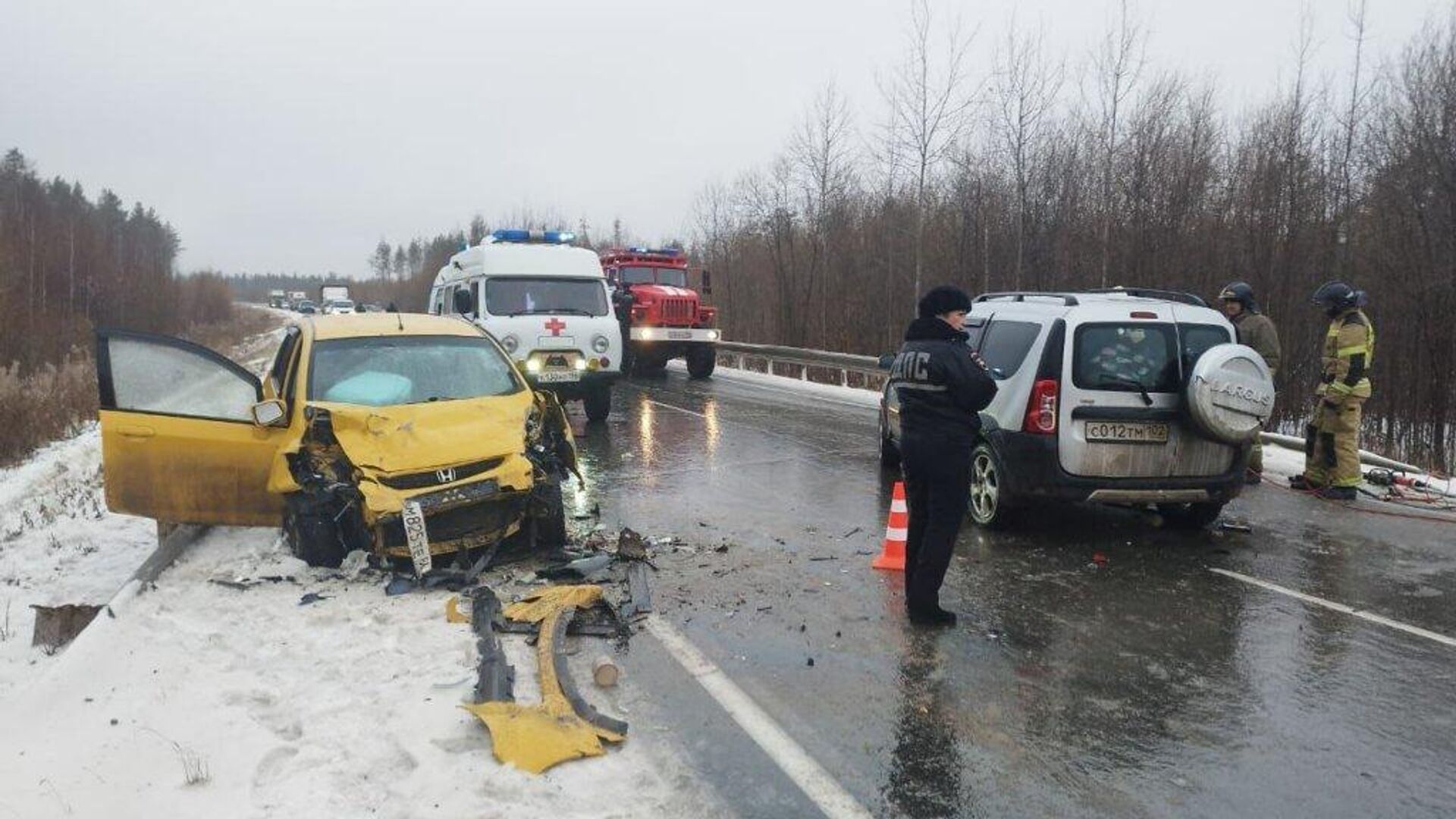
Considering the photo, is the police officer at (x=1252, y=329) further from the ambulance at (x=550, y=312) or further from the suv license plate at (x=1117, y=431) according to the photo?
the ambulance at (x=550, y=312)

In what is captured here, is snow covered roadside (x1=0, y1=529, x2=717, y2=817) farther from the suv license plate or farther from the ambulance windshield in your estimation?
the ambulance windshield

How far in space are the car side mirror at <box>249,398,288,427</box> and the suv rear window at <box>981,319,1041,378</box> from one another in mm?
5302

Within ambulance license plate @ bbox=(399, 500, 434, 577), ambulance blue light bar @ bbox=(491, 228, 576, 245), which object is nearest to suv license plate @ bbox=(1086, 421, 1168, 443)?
ambulance license plate @ bbox=(399, 500, 434, 577)

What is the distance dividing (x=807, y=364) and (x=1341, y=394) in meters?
13.5

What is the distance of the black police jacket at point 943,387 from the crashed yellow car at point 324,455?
2.59 meters

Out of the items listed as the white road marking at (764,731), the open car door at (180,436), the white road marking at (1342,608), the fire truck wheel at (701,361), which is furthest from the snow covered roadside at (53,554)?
the fire truck wheel at (701,361)

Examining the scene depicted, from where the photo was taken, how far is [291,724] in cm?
384

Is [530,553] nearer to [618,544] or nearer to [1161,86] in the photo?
[618,544]

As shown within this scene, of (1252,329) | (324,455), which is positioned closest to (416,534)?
(324,455)

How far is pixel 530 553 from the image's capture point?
6.38m

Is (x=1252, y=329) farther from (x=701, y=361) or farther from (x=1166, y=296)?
(x=701, y=361)

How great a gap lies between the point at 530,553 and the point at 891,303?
21.5m

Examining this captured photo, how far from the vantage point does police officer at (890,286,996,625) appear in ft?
16.6

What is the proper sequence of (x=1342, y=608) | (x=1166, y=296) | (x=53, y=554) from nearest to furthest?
(x=1342, y=608), (x=53, y=554), (x=1166, y=296)
